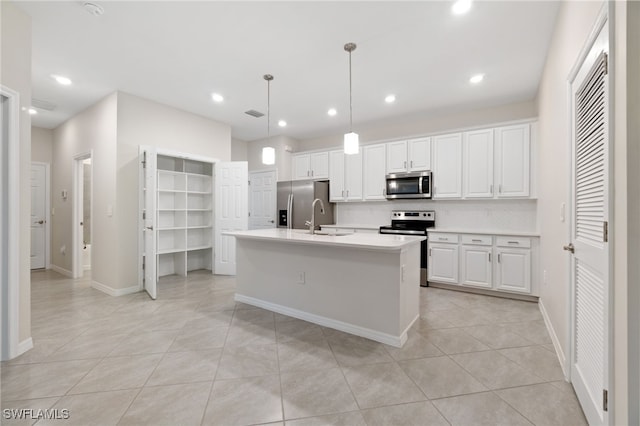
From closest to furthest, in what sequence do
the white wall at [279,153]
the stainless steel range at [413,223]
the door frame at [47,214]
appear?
the stainless steel range at [413,223]
the door frame at [47,214]
the white wall at [279,153]

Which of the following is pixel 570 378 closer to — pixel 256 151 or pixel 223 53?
pixel 223 53

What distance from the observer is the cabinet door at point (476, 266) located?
12.5ft

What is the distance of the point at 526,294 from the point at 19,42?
5872 millimetres

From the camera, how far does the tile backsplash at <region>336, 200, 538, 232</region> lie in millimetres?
4047

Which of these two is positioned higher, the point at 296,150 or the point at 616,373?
the point at 296,150

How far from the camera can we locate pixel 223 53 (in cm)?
291

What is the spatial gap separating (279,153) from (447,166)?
3.36 m

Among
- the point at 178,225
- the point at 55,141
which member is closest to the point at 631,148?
the point at 178,225

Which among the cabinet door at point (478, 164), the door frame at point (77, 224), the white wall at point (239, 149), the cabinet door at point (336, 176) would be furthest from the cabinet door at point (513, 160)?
the door frame at point (77, 224)

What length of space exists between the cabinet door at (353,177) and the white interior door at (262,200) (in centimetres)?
163

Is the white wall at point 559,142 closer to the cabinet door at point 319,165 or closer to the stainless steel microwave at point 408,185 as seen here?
the stainless steel microwave at point 408,185

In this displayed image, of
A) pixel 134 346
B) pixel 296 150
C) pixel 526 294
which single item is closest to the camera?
pixel 134 346

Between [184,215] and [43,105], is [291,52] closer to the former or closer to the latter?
[184,215]

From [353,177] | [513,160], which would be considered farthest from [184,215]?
[513,160]
